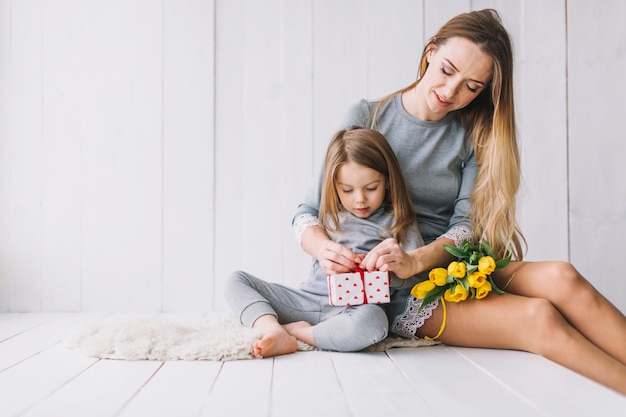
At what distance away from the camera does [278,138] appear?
2084 millimetres

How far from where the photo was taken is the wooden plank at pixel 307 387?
3.13ft

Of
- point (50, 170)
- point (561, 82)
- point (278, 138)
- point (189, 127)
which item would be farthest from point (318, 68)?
point (50, 170)

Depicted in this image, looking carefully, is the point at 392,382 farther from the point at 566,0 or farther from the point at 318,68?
the point at 566,0

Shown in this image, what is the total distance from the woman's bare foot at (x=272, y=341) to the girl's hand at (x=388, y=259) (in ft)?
0.77

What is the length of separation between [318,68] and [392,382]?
1255 millimetres

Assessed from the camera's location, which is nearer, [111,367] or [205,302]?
[111,367]

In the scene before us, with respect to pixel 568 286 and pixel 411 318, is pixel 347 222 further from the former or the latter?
pixel 568 286

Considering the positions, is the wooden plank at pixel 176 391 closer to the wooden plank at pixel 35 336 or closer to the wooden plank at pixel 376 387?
the wooden plank at pixel 376 387

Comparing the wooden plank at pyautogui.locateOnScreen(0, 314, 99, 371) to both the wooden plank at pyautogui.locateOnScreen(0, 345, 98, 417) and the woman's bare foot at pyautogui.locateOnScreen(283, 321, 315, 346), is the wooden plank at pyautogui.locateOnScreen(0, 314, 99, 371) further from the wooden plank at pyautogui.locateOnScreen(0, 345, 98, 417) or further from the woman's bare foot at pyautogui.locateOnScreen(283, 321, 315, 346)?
the woman's bare foot at pyautogui.locateOnScreen(283, 321, 315, 346)

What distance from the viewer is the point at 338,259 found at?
4.57 feet

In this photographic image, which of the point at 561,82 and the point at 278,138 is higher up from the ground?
the point at 561,82

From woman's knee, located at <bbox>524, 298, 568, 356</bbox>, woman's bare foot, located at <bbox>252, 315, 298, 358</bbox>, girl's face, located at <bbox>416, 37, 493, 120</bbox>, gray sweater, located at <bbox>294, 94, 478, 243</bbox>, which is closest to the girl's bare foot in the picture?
woman's bare foot, located at <bbox>252, 315, 298, 358</bbox>

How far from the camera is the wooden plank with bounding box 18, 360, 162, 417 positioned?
0.95m

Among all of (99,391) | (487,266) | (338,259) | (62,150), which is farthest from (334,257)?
(62,150)
